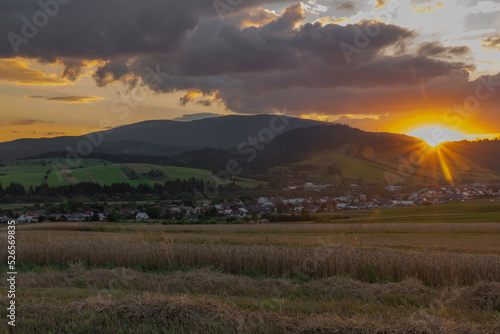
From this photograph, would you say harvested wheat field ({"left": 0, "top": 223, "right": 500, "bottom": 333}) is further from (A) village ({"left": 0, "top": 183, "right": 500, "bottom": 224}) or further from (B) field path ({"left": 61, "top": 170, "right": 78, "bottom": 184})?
(B) field path ({"left": 61, "top": 170, "right": 78, "bottom": 184})

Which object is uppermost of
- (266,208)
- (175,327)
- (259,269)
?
Result: (175,327)

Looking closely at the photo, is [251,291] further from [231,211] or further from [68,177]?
[68,177]

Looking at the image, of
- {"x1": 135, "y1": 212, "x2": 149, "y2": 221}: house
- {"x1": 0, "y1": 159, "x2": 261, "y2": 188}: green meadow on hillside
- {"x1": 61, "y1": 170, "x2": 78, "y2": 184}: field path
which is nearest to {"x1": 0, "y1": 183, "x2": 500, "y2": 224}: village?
{"x1": 135, "y1": 212, "x2": 149, "y2": 221}: house

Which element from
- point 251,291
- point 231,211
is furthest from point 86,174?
point 251,291

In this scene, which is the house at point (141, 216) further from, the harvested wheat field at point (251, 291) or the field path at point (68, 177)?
the field path at point (68, 177)

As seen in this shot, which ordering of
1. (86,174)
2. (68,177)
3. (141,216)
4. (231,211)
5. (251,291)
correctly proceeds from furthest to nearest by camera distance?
(86,174), (68,177), (231,211), (141,216), (251,291)

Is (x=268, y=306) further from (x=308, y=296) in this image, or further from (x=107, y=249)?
(x=107, y=249)

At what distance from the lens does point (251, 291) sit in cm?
1098

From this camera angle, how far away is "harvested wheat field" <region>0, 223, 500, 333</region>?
24.2 ft

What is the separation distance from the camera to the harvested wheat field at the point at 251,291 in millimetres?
7375

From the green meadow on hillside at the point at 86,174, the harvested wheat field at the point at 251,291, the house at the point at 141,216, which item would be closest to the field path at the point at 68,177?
the green meadow on hillside at the point at 86,174

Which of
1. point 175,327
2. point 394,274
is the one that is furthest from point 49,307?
point 394,274

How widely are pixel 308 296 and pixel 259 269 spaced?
3.83 m

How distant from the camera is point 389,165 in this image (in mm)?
157125
